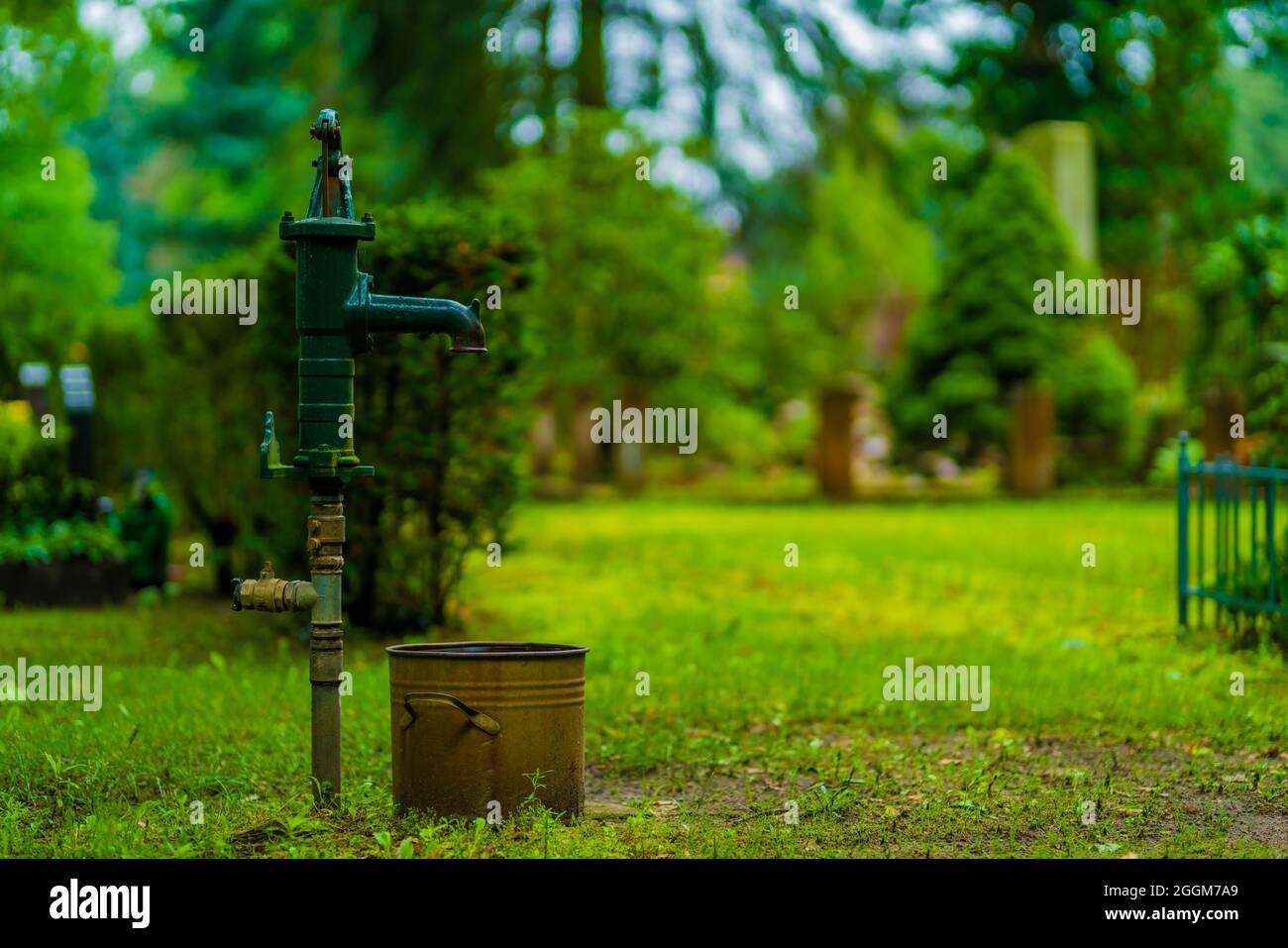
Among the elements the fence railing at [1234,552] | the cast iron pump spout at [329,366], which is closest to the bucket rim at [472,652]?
the cast iron pump spout at [329,366]

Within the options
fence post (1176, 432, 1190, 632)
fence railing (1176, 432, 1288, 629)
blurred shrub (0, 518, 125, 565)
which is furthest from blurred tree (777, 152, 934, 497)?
fence railing (1176, 432, 1288, 629)

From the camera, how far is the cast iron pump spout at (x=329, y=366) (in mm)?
6129

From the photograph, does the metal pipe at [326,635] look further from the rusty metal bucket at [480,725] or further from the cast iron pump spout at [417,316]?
the cast iron pump spout at [417,316]

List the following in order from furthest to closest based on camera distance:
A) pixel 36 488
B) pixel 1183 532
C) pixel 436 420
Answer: pixel 36 488 < pixel 436 420 < pixel 1183 532

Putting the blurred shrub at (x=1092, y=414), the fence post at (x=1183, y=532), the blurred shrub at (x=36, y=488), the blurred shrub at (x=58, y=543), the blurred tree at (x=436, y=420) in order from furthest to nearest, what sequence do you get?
the blurred shrub at (x=1092, y=414) → the blurred shrub at (x=36, y=488) → the blurred shrub at (x=58, y=543) → the blurred tree at (x=436, y=420) → the fence post at (x=1183, y=532)

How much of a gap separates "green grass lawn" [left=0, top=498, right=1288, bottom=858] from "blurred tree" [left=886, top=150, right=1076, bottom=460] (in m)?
9.46

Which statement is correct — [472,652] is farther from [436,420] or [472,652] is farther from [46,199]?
[46,199]

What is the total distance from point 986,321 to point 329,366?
18930 mm

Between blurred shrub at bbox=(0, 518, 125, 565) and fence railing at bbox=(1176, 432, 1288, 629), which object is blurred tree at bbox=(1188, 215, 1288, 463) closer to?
fence railing at bbox=(1176, 432, 1288, 629)

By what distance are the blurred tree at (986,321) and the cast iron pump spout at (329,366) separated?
17931mm

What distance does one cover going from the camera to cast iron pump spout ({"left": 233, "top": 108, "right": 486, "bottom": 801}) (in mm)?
6129

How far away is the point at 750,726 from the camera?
8.27 m

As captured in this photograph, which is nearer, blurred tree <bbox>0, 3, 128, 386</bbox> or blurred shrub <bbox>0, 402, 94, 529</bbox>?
blurred shrub <bbox>0, 402, 94, 529</bbox>

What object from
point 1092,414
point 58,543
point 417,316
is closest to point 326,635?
point 417,316
